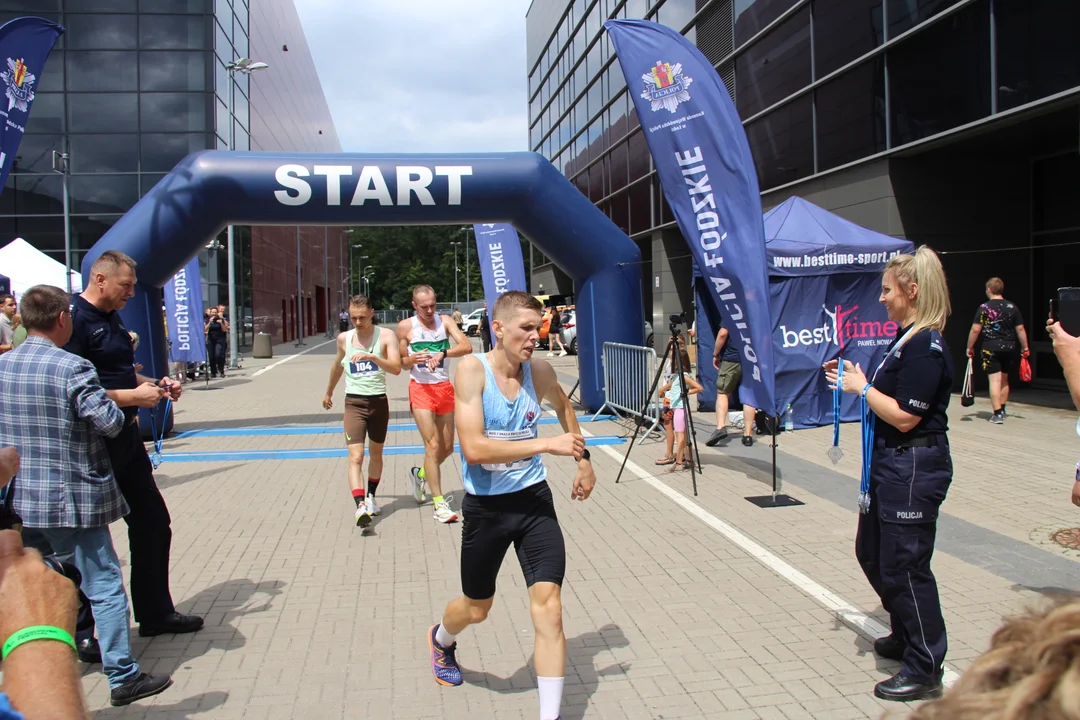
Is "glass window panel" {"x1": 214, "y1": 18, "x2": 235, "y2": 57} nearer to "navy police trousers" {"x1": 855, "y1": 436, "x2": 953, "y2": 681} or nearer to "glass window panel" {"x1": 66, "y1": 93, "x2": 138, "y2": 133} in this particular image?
"glass window panel" {"x1": 66, "y1": 93, "x2": 138, "y2": 133}

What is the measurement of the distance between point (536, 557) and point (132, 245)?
8891 millimetres

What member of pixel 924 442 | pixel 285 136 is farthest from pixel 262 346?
pixel 924 442

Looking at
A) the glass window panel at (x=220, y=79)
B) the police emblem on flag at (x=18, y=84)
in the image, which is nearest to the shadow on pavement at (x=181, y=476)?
the police emblem on flag at (x=18, y=84)

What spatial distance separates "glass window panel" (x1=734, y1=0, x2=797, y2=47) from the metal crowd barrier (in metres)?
9.10

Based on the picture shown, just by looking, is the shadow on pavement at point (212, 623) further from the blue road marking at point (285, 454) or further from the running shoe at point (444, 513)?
the blue road marking at point (285, 454)

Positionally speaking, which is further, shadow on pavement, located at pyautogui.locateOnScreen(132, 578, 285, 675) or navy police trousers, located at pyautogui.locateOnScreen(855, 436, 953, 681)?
shadow on pavement, located at pyautogui.locateOnScreen(132, 578, 285, 675)

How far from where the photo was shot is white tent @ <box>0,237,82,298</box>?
1652 centimetres

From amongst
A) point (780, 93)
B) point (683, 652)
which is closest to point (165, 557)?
point (683, 652)

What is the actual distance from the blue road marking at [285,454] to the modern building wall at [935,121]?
174 inches

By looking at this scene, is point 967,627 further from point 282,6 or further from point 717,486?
point 282,6

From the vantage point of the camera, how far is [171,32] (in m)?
27.2

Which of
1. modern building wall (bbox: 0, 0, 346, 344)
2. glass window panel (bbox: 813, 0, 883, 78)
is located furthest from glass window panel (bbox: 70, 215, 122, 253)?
glass window panel (bbox: 813, 0, 883, 78)

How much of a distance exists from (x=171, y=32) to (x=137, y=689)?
28583mm

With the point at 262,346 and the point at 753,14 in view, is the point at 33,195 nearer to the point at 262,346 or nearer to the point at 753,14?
the point at 262,346
